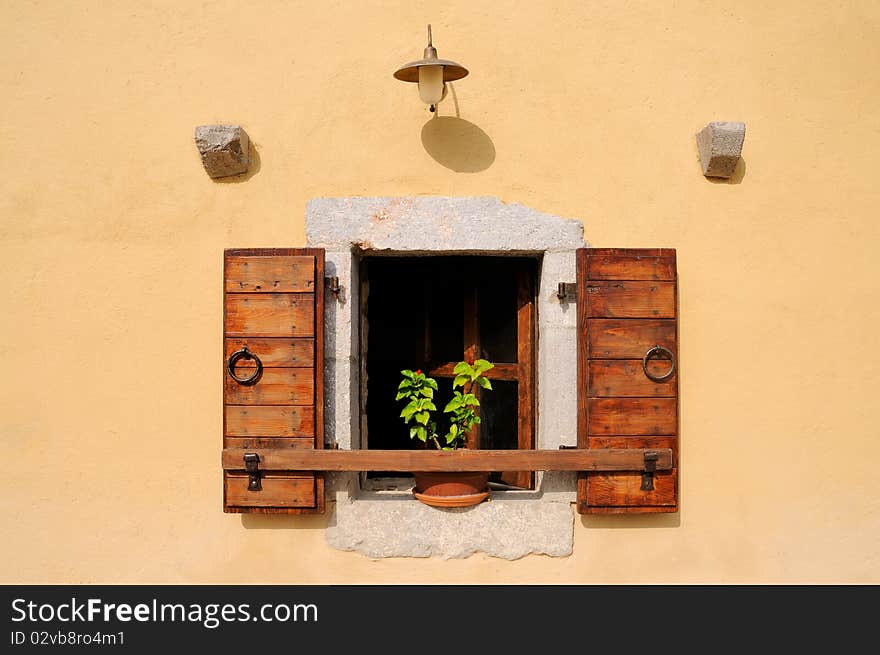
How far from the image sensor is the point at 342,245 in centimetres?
310

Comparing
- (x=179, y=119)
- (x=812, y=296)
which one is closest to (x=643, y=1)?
(x=812, y=296)

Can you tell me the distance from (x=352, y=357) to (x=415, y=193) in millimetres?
735

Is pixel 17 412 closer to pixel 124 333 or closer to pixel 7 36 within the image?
pixel 124 333

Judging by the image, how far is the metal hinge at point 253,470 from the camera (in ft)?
9.65

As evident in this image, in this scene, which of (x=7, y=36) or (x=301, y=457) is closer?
(x=301, y=457)

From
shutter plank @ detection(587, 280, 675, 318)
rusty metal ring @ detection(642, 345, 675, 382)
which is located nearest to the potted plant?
shutter plank @ detection(587, 280, 675, 318)

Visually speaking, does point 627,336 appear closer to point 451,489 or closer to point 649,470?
point 649,470

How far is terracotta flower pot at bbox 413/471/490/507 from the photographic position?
3033mm

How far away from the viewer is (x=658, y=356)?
9.91ft

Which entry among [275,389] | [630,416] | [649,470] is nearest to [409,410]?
[275,389]

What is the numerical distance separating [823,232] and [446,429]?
1932mm

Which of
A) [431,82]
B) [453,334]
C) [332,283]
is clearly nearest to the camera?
[431,82]

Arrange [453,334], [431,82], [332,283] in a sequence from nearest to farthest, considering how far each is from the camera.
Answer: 1. [431,82]
2. [332,283]
3. [453,334]

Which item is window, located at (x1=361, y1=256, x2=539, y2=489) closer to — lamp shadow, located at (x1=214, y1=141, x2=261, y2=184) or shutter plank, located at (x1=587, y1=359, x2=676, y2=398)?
shutter plank, located at (x1=587, y1=359, x2=676, y2=398)
